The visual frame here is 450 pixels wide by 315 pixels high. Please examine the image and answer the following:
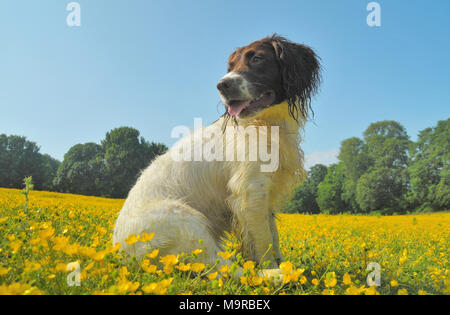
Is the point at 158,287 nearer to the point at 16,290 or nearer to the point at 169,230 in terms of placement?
the point at 16,290

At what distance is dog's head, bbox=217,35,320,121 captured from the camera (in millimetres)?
2961

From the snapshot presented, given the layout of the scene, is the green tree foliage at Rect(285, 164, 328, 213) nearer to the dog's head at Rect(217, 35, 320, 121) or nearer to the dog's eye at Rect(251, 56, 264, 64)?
the dog's head at Rect(217, 35, 320, 121)

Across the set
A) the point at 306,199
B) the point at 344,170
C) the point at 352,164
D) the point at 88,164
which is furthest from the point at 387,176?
the point at 88,164

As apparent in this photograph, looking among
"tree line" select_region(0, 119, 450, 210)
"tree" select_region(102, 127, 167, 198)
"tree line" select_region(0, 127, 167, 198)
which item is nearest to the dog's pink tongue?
"tree line" select_region(0, 119, 450, 210)

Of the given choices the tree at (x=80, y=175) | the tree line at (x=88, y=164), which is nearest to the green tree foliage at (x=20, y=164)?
the tree line at (x=88, y=164)

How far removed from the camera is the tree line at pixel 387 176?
29672 millimetres

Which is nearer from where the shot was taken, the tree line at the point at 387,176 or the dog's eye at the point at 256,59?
the dog's eye at the point at 256,59

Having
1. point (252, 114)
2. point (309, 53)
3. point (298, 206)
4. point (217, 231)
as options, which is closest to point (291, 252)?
point (217, 231)

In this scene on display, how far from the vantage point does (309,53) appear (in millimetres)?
3543

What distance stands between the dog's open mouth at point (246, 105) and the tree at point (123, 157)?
110 feet

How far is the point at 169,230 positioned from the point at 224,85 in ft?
5.33

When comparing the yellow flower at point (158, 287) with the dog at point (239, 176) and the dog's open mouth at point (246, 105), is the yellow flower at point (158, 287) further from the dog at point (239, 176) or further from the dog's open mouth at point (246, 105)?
the dog's open mouth at point (246, 105)
